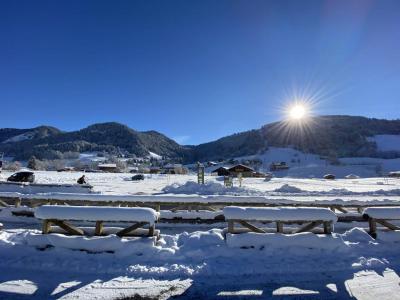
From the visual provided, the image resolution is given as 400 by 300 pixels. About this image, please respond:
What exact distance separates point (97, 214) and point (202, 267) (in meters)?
2.83

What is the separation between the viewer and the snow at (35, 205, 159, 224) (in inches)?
312

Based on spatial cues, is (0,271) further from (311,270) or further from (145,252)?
(311,270)

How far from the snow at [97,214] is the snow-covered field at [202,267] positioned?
49cm

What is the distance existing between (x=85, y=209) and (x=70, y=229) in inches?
28.3

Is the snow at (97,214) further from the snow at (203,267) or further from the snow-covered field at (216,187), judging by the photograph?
the snow-covered field at (216,187)

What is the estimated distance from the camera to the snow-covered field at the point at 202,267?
590cm

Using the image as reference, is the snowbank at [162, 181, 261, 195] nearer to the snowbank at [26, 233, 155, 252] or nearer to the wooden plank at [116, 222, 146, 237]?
the wooden plank at [116, 222, 146, 237]

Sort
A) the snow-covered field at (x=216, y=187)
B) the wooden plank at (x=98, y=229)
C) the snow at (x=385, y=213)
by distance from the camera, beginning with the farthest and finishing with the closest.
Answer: the snow-covered field at (x=216, y=187) < the snow at (x=385, y=213) < the wooden plank at (x=98, y=229)

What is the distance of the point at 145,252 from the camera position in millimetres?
7691

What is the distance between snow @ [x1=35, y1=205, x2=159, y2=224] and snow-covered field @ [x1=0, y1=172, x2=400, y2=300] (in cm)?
49

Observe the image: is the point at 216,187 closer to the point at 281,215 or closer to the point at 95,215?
the point at 281,215

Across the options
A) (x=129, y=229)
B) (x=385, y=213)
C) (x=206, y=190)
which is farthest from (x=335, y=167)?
(x=129, y=229)

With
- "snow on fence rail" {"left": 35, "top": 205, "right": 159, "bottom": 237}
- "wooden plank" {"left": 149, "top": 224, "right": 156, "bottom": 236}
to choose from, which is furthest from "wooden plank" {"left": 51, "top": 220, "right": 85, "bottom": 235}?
"wooden plank" {"left": 149, "top": 224, "right": 156, "bottom": 236}

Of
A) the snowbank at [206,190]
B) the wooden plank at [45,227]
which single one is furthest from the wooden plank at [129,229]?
the snowbank at [206,190]
